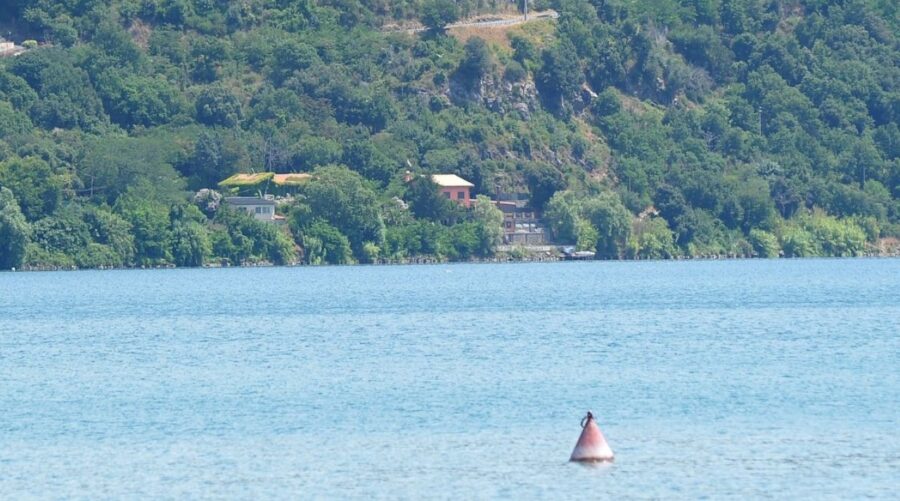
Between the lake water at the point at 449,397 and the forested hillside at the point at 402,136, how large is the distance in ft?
171

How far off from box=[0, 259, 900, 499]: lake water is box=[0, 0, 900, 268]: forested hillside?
2054 inches

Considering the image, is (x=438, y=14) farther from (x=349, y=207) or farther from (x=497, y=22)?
(x=349, y=207)

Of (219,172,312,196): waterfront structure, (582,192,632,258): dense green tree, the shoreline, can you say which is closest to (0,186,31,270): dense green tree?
the shoreline

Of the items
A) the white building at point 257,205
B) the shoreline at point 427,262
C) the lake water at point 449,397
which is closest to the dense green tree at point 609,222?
the shoreline at point 427,262

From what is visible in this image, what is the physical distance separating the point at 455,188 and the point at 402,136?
37.0ft

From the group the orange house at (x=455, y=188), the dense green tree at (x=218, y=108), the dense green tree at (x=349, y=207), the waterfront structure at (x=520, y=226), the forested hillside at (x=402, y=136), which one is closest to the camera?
the dense green tree at (x=349, y=207)

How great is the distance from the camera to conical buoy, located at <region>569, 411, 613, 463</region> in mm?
38656

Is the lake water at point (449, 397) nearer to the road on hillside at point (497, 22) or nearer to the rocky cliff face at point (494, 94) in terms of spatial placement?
the rocky cliff face at point (494, 94)

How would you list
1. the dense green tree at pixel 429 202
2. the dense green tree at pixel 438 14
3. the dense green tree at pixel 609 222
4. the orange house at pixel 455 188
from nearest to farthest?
1. the dense green tree at pixel 429 202
2. the dense green tree at pixel 609 222
3. the orange house at pixel 455 188
4. the dense green tree at pixel 438 14

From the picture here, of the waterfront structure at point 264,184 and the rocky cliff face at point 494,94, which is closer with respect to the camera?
the waterfront structure at point 264,184

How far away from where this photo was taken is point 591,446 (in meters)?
38.7

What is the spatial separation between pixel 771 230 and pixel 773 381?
12035 centimetres

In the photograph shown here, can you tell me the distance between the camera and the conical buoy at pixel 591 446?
38656 mm

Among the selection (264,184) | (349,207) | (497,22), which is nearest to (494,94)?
(497,22)
